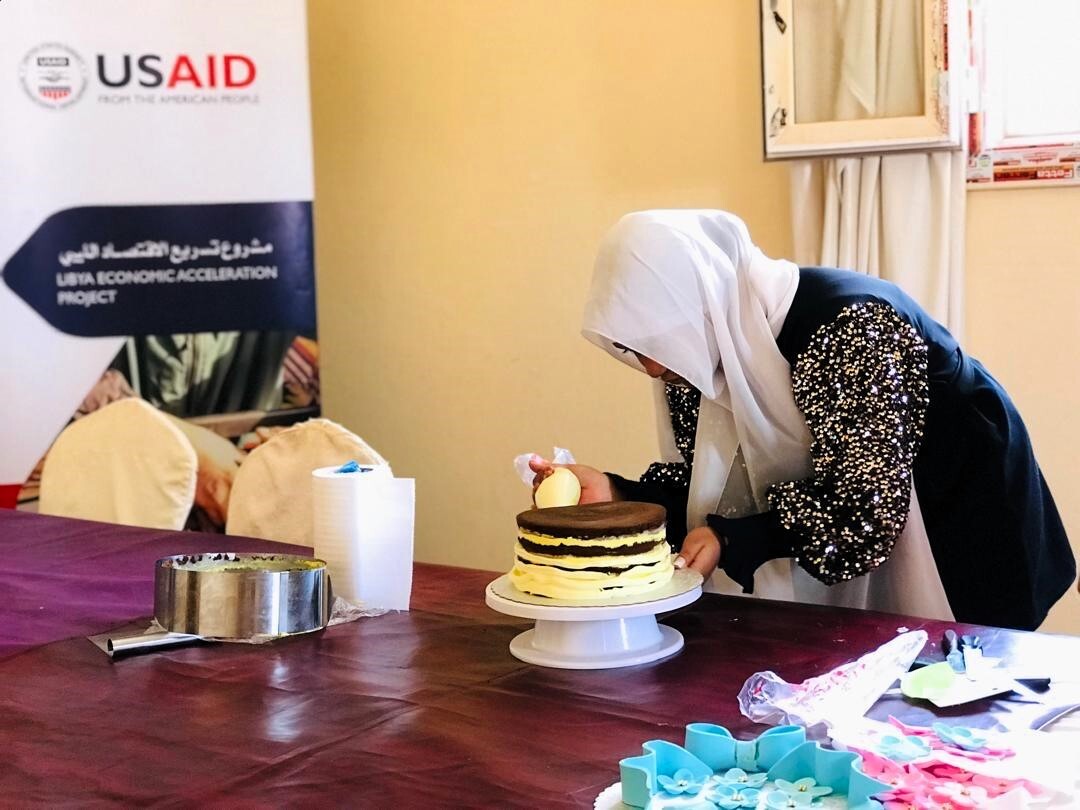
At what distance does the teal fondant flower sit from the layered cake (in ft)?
1.35

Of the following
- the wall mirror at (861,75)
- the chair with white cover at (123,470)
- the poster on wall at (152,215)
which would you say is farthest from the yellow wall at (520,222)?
the chair with white cover at (123,470)

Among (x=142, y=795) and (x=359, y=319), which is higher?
(x=359, y=319)

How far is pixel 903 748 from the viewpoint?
1104 mm

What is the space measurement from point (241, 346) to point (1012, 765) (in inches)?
106

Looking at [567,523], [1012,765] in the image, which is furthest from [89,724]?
[1012,765]

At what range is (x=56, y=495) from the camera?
2775 mm

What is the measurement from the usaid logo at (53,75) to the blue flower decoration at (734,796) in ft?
9.19

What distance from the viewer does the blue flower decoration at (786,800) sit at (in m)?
1.01

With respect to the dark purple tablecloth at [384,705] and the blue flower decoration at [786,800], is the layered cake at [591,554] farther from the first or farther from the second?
the blue flower decoration at [786,800]

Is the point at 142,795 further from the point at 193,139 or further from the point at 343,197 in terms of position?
the point at 343,197

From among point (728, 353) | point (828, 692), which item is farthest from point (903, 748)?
point (728, 353)

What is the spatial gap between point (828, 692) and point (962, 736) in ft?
0.50

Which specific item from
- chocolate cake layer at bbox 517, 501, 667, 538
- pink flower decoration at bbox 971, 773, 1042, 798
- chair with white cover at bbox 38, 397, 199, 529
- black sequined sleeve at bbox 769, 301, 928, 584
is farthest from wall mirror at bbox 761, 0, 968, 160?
pink flower decoration at bbox 971, 773, 1042, 798

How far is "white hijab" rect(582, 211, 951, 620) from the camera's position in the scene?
186 cm
